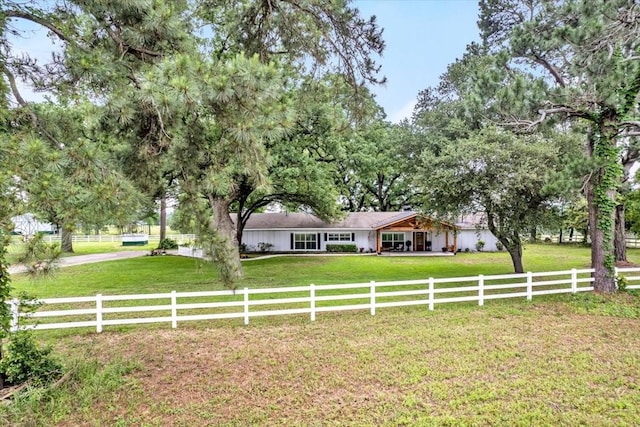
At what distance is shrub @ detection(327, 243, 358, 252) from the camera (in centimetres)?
2750

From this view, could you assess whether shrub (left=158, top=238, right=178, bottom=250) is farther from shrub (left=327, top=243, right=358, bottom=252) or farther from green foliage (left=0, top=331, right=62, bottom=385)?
green foliage (left=0, top=331, right=62, bottom=385)

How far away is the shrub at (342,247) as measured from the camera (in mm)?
27500

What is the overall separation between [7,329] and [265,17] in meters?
5.46

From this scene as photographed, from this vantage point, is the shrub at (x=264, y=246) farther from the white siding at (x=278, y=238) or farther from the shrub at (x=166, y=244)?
the shrub at (x=166, y=244)

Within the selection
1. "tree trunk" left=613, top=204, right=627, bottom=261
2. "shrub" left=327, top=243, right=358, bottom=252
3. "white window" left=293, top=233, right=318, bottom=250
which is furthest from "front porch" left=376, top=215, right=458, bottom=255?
"tree trunk" left=613, top=204, right=627, bottom=261

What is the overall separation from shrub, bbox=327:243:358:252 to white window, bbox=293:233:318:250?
1.25 meters

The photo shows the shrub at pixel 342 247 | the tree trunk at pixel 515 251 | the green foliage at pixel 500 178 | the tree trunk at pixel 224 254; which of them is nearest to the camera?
the tree trunk at pixel 224 254

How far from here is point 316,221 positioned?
28922mm

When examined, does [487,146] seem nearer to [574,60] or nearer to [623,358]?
[574,60]

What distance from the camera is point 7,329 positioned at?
14.6 ft

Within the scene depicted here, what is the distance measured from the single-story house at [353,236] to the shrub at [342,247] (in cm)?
26

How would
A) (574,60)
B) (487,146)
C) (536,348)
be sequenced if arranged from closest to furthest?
(536,348) → (574,60) → (487,146)

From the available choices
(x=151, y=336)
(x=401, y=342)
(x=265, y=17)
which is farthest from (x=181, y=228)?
(x=401, y=342)

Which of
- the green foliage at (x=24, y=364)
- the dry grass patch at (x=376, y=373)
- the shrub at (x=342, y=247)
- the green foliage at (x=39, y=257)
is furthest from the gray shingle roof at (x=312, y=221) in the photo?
the green foliage at (x=39, y=257)
